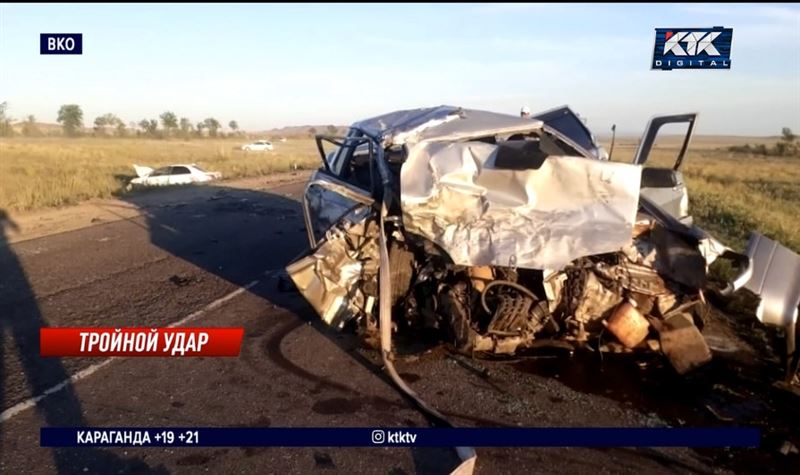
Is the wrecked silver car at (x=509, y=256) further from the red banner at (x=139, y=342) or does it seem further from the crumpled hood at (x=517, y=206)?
the red banner at (x=139, y=342)

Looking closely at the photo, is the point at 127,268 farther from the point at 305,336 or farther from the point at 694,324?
the point at 694,324

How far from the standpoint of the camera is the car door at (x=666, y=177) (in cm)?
542

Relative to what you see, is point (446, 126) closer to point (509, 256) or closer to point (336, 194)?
point (336, 194)

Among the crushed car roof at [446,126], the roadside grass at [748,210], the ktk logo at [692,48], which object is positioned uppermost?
the ktk logo at [692,48]

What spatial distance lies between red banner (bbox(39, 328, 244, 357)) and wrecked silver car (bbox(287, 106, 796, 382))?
3.06 feet

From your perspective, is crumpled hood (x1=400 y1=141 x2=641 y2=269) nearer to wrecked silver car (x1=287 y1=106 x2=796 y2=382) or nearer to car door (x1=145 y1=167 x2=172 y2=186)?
wrecked silver car (x1=287 y1=106 x2=796 y2=382)

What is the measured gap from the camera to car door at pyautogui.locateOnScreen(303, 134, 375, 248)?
197 inches

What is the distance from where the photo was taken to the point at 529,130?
5.35m

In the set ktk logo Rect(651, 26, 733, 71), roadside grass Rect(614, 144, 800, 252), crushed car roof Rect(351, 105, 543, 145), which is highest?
ktk logo Rect(651, 26, 733, 71)

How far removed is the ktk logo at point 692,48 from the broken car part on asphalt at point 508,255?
1.69 metres

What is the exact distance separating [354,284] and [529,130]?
214 centimetres

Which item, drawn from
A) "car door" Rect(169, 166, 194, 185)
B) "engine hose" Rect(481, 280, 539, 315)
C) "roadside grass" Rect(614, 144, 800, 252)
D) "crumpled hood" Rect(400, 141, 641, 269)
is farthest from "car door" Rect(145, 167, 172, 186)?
"engine hose" Rect(481, 280, 539, 315)

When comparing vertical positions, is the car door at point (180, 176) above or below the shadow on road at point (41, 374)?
above

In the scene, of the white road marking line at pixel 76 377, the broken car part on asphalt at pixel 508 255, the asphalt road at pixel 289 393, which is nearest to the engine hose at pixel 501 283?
the broken car part on asphalt at pixel 508 255
